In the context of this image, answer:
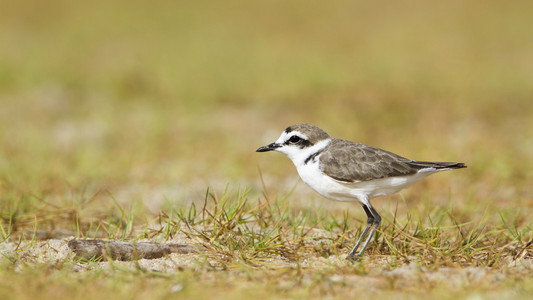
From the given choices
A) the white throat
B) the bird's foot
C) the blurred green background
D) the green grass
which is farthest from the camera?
the blurred green background

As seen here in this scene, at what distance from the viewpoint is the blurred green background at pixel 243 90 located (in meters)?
7.82

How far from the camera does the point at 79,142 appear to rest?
29.7 feet

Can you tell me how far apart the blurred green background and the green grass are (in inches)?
1.9

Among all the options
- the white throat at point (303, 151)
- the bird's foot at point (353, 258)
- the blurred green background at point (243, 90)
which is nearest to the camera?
the bird's foot at point (353, 258)

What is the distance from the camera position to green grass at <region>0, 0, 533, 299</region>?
13.3 feet

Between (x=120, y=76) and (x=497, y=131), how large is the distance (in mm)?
7288

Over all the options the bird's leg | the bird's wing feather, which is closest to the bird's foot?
the bird's leg

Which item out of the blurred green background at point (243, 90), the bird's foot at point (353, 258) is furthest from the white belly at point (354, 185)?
the blurred green background at point (243, 90)

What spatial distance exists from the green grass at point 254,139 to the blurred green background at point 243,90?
0.16 feet

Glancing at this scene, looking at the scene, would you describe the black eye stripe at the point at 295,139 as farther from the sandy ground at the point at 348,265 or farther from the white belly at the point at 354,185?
the sandy ground at the point at 348,265

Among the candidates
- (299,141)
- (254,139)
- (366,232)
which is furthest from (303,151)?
(254,139)

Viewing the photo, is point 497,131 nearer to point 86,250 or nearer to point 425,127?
point 425,127

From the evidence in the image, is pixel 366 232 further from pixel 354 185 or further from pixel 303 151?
pixel 303 151

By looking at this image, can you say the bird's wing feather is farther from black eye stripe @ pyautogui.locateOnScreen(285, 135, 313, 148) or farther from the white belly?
black eye stripe @ pyautogui.locateOnScreen(285, 135, 313, 148)
